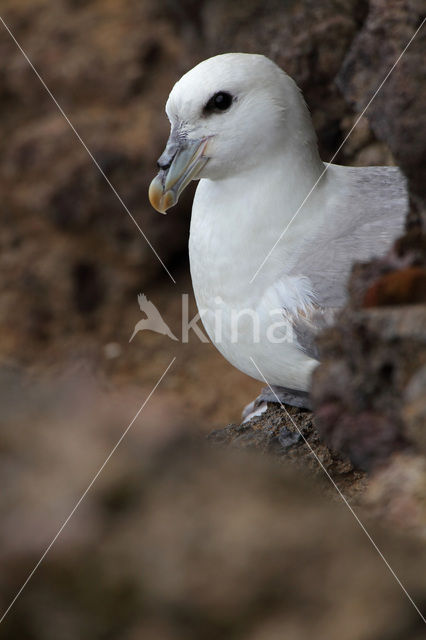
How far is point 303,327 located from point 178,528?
1247 mm

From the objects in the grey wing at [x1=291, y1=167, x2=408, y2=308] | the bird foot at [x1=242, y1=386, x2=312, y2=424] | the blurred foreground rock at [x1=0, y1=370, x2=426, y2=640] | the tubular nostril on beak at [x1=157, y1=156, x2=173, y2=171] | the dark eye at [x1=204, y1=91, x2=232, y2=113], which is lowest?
the bird foot at [x1=242, y1=386, x2=312, y2=424]

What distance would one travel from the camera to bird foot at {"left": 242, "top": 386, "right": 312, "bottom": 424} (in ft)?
8.34

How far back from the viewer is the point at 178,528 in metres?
1.07

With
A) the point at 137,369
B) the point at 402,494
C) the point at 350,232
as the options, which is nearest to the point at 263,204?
the point at 350,232

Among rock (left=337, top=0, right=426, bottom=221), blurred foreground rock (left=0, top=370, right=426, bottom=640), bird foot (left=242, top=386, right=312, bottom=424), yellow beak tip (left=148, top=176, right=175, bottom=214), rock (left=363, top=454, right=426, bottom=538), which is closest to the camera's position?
blurred foreground rock (left=0, top=370, right=426, bottom=640)

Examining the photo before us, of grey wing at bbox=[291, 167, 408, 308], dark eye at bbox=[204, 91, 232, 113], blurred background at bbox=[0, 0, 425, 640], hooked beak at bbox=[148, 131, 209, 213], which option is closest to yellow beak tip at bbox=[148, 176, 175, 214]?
hooked beak at bbox=[148, 131, 209, 213]

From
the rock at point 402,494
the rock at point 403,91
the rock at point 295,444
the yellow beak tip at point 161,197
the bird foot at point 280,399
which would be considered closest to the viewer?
the rock at point 402,494

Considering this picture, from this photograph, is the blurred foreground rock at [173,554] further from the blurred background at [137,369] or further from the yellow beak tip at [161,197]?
the yellow beak tip at [161,197]

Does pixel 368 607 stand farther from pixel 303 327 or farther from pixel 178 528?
pixel 303 327

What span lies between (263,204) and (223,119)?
245 mm

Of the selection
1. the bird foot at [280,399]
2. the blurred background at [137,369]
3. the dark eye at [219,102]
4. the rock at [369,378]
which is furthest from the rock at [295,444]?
the dark eye at [219,102]

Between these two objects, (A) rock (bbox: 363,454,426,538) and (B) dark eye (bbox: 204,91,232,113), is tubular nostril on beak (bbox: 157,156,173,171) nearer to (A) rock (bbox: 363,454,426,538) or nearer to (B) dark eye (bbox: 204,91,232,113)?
(B) dark eye (bbox: 204,91,232,113)

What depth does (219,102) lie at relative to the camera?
7.82 ft

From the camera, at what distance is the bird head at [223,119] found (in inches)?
93.2
